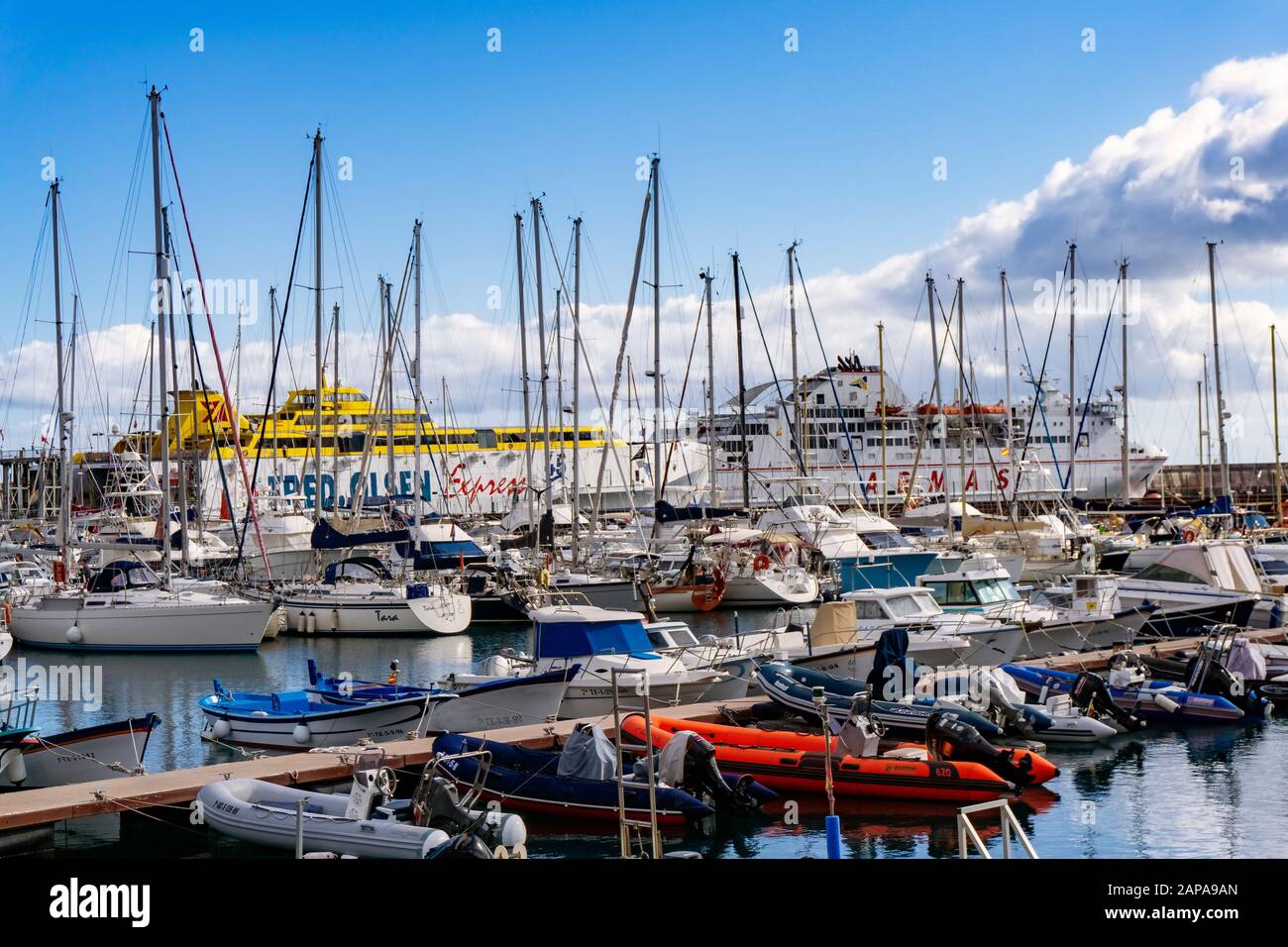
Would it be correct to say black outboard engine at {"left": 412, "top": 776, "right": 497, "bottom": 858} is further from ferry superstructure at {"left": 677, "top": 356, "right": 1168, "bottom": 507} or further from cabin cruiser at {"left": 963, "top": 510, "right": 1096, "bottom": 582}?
ferry superstructure at {"left": 677, "top": 356, "right": 1168, "bottom": 507}

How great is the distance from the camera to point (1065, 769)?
58.3ft

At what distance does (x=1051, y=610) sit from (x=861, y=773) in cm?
1246

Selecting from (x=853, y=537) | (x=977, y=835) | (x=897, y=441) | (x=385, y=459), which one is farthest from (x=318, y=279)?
(x=897, y=441)

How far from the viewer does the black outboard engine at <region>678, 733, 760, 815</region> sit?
15180 mm

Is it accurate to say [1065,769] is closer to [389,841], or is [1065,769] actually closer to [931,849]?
[931,849]

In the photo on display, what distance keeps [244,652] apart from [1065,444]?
221 ft

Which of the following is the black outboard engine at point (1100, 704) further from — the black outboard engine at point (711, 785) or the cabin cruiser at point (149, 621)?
the cabin cruiser at point (149, 621)

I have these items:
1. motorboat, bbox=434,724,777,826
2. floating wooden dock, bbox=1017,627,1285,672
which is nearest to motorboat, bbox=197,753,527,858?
motorboat, bbox=434,724,777,826

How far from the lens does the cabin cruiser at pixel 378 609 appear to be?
34.4 meters

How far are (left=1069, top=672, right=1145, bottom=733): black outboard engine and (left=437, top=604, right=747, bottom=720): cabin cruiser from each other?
215 inches

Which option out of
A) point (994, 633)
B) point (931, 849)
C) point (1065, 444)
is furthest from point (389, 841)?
point (1065, 444)

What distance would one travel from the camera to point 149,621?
1250 inches

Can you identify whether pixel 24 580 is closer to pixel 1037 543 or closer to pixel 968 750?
pixel 968 750
